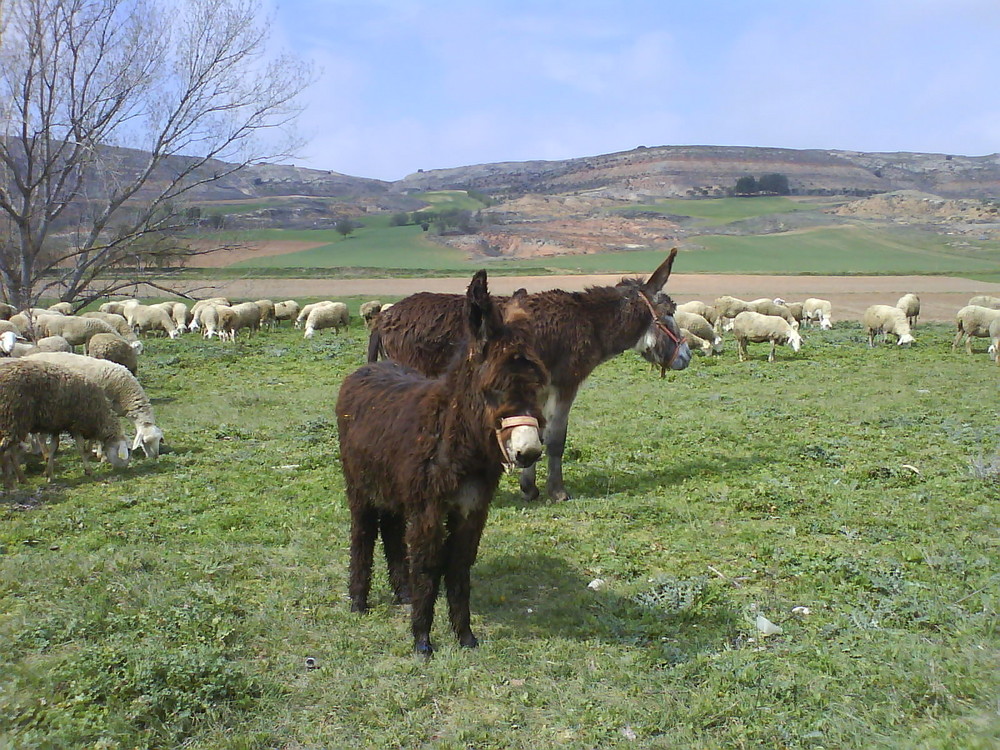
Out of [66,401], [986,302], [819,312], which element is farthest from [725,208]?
[66,401]

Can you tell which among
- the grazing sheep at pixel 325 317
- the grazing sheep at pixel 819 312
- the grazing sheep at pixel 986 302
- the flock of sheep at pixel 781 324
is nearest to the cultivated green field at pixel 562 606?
the flock of sheep at pixel 781 324

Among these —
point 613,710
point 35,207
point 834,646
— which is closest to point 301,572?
point 613,710

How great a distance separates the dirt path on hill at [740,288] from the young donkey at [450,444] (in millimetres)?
29126

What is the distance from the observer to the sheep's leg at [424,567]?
450 centimetres

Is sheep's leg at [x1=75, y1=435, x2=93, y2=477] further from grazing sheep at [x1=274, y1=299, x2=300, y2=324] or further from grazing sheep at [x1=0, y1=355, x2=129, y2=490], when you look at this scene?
grazing sheep at [x1=274, y1=299, x2=300, y2=324]

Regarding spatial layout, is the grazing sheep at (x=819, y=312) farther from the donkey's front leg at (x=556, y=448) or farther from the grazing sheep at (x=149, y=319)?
the grazing sheep at (x=149, y=319)

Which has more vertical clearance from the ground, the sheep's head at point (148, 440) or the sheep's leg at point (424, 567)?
the sheep's leg at point (424, 567)

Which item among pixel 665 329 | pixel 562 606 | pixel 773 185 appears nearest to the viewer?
pixel 562 606

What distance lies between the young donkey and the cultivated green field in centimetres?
56

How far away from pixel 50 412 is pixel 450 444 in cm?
659

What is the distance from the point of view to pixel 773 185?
371ft

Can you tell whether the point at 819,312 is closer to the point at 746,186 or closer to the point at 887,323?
the point at 887,323

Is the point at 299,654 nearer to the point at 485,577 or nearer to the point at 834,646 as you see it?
the point at 485,577

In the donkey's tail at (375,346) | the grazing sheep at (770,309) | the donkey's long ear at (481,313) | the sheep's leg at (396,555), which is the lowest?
the sheep's leg at (396,555)
